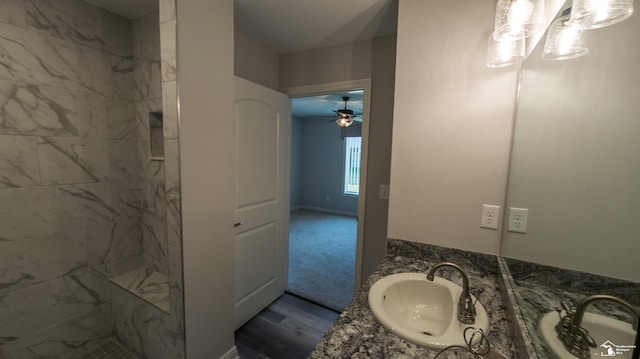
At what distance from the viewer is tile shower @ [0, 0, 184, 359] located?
1.43 m

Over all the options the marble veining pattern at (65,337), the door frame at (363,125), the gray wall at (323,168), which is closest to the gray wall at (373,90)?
the door frame at (363,125)

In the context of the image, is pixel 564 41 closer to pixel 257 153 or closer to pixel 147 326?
pixel 257 153

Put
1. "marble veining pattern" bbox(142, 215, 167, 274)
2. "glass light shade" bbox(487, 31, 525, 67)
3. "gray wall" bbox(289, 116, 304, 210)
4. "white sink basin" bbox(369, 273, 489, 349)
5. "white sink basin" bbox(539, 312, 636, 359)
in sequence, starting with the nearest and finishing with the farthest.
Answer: "white sink basin" bbox(539, 312, 636, 359) → "white sink basin" bbox(369, 273, 489, 349) → "glass light shade" bbox(487, 31, 525, 67) → "marble veining pattern" bbox(142, 215, 167, 274) → "gray wall" bbox(289, 116, 304, 210)

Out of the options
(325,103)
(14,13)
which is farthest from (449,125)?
(325,103)

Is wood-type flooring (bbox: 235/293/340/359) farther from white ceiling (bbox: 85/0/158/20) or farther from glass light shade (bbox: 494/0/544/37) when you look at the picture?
white ceiling (bbox: 85/0/158/20)

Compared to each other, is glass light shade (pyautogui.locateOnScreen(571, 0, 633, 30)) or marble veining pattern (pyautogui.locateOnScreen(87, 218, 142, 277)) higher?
glass light shade (pyautogui.locateOnScreen(571, 0, 633, 30))

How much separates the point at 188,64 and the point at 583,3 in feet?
5.22

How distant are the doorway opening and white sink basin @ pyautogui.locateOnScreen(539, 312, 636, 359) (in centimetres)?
157

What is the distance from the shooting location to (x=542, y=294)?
822 millimetres

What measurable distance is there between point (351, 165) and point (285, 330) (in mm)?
4651

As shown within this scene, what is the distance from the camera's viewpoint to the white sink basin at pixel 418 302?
39.0 inches

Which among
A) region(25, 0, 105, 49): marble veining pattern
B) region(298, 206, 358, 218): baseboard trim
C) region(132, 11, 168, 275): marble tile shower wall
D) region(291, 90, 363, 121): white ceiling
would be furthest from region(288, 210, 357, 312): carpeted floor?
region(25, 0, 105, 49): marble veining pattern

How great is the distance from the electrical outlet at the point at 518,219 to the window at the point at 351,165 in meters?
4.99

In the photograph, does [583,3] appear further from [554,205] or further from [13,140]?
[13,140]
